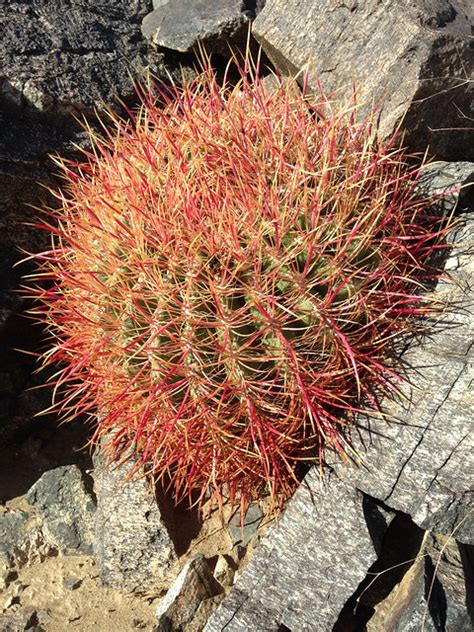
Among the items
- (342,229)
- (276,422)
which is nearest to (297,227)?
(342,229)

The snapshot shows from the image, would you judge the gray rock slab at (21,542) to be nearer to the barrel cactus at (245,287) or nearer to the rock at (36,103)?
the rock at (36,103)

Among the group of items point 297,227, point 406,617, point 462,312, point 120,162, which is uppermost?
point 120,162

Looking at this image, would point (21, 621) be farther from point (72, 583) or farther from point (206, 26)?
point (206, 26)

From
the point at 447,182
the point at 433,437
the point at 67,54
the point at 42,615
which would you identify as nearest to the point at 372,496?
the point at 433,437

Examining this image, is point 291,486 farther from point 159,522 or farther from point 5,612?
point 5,612

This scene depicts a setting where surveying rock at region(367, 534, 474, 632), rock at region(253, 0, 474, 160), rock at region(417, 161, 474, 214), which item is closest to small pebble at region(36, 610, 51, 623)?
rock at region(367, 534, 474, 632)

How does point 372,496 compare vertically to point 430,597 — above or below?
above

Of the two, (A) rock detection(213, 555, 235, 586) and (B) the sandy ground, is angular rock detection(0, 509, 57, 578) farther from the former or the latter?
(A) rock detection(213, 555, 235, 586)
